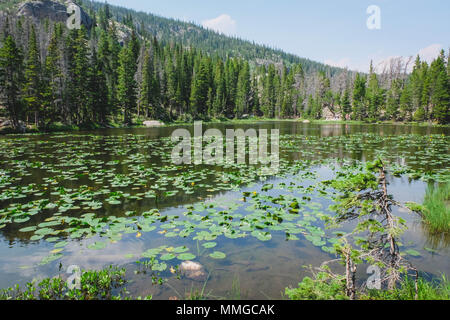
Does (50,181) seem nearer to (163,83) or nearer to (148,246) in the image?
(148,246)

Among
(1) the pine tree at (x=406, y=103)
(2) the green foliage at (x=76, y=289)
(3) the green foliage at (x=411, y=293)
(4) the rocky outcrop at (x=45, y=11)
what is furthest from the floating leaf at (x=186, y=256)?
(4) the rocky outcrop at (x=45, y=11)

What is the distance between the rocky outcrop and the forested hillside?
6242mm

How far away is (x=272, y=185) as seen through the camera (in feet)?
30.5

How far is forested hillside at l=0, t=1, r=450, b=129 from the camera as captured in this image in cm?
3635

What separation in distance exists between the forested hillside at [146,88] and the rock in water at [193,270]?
126 feet

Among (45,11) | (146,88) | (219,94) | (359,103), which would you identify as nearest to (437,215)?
(146,88)

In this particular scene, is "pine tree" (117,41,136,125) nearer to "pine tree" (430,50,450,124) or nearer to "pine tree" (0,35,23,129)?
"pine tree" (0,35,23,129)

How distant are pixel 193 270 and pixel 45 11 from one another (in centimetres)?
14188

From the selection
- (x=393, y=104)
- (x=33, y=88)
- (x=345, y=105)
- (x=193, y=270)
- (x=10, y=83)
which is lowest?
(x=193, y=270)

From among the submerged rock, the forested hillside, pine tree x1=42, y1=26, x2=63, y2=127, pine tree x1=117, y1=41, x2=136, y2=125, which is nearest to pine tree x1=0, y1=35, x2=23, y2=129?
the forested hillside

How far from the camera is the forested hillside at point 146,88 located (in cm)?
3635

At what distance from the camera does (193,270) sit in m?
4.38

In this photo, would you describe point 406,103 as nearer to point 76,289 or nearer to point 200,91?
point 200,91

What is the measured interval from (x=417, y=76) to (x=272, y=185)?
261 ft
